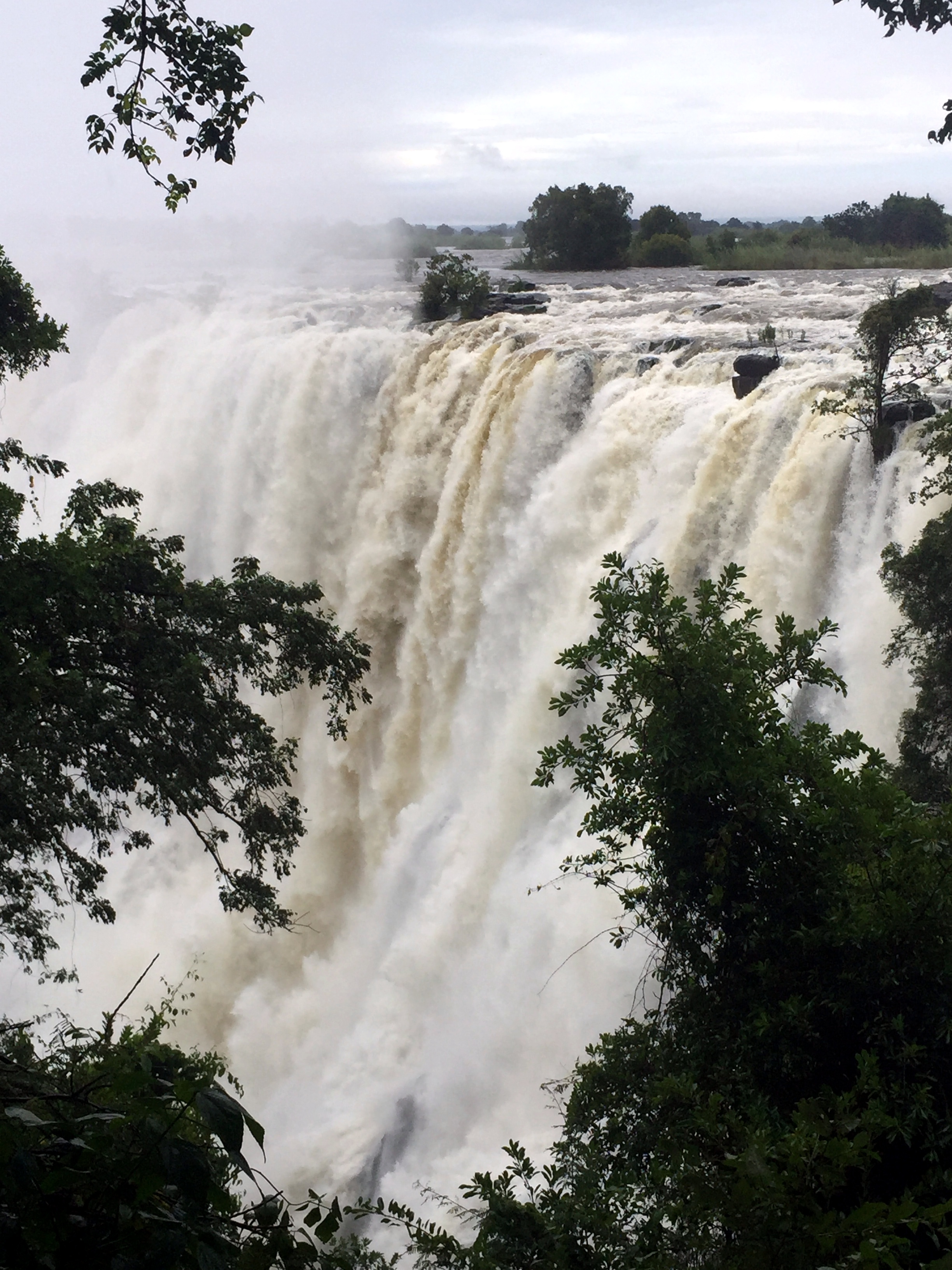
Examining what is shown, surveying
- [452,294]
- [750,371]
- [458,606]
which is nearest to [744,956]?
[750,371]

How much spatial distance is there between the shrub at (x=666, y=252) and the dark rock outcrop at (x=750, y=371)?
19.9 meters

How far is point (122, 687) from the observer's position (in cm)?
695

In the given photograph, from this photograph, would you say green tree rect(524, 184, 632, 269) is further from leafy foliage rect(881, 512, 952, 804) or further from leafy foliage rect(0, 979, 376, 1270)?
leafy foliage rect(0, 979, 376, 1270)

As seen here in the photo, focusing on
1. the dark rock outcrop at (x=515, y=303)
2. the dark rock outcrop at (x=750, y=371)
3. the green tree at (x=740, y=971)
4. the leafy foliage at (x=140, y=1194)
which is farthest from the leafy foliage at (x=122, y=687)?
the dark rock outcrop at (x=515, y=303)

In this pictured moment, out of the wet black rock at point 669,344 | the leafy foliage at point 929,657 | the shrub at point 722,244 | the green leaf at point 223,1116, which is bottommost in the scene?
the green leaf at point 223,1116

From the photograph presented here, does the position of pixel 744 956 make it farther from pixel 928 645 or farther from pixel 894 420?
pixel 894 420

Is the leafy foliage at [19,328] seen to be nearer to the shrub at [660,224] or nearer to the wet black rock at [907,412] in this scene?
the wet black rock at [907,412]

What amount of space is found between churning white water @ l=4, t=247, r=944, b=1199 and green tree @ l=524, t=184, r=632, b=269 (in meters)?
11.0

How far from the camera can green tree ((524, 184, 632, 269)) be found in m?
32.8

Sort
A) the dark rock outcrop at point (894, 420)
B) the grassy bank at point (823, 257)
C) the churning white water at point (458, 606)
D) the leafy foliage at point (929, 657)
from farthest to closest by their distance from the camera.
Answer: the grassy bank at point (823, 257) < the churning white water at point (458, 606) < the dark rock outcrop at point (894, 420) < the leafy foliage at point (929, 657)

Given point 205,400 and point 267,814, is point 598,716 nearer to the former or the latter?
point 267,814

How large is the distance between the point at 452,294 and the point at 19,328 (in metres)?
15.8

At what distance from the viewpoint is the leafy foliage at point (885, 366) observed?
1076 centimetres

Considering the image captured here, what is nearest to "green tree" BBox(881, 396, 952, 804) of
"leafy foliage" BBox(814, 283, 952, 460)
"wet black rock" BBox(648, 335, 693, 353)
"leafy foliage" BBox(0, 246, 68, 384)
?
"leafy foliage" BBox(814, 283, 952, 460)
